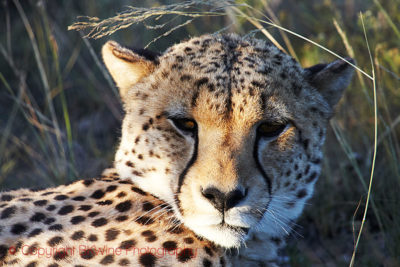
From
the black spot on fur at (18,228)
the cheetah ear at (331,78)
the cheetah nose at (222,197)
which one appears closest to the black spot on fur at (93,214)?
the black spot on fur at (18,228)

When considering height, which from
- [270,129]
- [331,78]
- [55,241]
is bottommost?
[55,241]

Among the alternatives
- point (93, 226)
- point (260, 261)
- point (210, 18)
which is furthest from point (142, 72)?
point (210, 18)

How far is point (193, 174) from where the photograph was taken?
1.69m

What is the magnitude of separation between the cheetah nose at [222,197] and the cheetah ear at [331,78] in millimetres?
711

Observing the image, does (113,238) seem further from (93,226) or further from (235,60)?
(235,60)

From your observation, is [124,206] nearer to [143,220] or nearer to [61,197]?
[143,220]

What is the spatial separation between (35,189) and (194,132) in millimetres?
818

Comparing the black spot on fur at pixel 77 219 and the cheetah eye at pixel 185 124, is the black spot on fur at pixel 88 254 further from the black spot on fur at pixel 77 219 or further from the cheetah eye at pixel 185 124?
the cheetah eye at pixel 185 124

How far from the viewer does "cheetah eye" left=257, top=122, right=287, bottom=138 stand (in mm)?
1831

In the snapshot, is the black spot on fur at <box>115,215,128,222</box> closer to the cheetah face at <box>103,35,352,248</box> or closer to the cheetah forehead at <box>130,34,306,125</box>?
the cheetah face at <box>103,35,352,248</box>

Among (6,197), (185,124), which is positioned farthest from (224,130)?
(6,197)

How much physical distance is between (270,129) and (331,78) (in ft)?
1.48

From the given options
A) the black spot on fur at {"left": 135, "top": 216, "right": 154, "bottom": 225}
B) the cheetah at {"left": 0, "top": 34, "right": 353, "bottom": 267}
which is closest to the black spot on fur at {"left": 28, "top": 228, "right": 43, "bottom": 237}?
the cheetah at {"left": 0, "top": 34, "right": 353, "bottom": 267}

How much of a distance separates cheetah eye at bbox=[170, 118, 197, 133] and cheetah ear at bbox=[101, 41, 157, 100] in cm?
30
